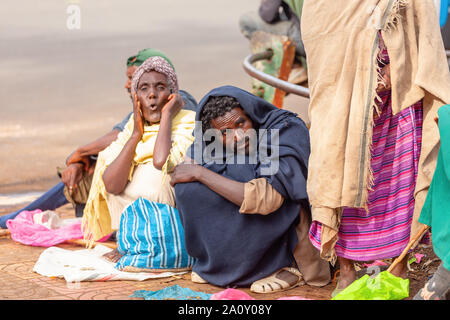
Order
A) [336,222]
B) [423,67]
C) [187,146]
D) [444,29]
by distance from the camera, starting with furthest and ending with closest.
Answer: [444,29] → [187,146] → [336,222] → [423,67]

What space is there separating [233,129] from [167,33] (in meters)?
6.80

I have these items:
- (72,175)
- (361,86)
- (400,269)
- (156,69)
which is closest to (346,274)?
(400,269)

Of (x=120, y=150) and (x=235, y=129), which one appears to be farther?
(x=120, y=150)

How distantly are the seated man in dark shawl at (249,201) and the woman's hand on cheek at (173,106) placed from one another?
49 cm

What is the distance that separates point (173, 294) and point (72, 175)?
204 cm

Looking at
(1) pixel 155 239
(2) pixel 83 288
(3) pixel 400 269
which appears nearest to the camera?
(3) pixel 400 269

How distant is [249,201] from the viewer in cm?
364

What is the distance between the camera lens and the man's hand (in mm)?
5281

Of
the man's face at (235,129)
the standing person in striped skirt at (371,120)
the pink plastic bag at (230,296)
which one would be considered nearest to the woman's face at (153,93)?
the man's face at (235,129)

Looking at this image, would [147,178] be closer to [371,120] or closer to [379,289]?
[371,120]

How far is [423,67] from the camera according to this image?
3219 mm

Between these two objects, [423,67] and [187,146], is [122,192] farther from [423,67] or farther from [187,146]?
[423,67]

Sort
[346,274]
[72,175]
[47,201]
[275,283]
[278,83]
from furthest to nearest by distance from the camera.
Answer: [278,83]
[47,201]
[72,175]
[275,283]
[346,274]

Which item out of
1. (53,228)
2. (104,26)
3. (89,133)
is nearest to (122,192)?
(53,228)
